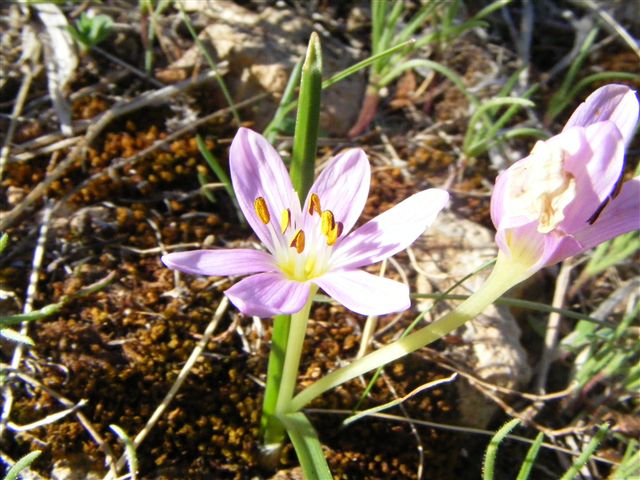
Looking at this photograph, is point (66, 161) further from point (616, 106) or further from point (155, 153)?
point (616, 106)

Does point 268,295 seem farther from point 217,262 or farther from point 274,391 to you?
point 274,391

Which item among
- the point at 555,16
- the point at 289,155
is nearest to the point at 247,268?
the point at 289,155

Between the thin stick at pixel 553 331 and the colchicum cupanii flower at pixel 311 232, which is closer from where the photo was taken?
the colchicum cupanii flower at pixel 311 232

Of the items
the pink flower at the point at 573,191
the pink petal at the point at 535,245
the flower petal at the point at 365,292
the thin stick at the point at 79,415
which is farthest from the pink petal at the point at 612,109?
the thin stick at the point at 79,415

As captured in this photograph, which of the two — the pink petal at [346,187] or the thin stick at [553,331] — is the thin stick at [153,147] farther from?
the thin stick at [553,331]

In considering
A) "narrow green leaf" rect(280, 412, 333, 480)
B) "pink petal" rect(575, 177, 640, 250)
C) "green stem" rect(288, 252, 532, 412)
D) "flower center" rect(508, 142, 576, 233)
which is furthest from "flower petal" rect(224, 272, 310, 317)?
→ "pink petal" rect(575, 177, 640, 250)
